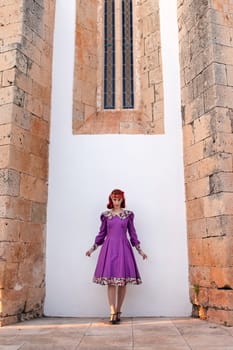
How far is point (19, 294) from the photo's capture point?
13.3 feet

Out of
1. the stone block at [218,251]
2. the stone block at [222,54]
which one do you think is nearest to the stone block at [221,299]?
the stone block at [218,251]

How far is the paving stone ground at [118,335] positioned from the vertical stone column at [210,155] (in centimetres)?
42

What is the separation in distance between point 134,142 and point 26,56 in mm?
1656

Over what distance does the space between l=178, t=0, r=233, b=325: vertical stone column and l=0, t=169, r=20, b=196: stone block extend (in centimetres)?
200

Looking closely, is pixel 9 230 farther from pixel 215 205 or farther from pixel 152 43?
pixel 152 43

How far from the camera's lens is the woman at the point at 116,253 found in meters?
3.91

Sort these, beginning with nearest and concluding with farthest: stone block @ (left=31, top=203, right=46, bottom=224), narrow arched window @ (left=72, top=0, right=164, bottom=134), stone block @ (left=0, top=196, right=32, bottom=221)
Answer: stone block @ (left=0, top=196, right=32, bottom=221) → stone block @ (left=31, top=203, right=46, bottom=224) → narrow arched window @ (left=72, top=0, right=164, bottom=134)

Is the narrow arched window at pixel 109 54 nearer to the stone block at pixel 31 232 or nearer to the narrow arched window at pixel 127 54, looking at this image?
the narrow arched window at pixel 127 54

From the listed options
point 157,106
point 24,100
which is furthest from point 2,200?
point 157,106

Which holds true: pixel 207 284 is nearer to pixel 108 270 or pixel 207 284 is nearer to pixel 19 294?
pixel 108 270

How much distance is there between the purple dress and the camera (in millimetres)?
3918

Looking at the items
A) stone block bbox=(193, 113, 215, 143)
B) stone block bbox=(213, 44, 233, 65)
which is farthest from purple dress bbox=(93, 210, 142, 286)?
stone block bbox=(213, 44, 233, 65)

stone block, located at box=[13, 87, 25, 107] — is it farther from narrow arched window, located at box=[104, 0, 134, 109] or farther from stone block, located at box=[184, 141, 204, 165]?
stone block, located at box=[184, 141, 204, 165]

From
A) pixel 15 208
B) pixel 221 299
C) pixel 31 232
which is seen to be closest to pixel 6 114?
pixel 15 208
